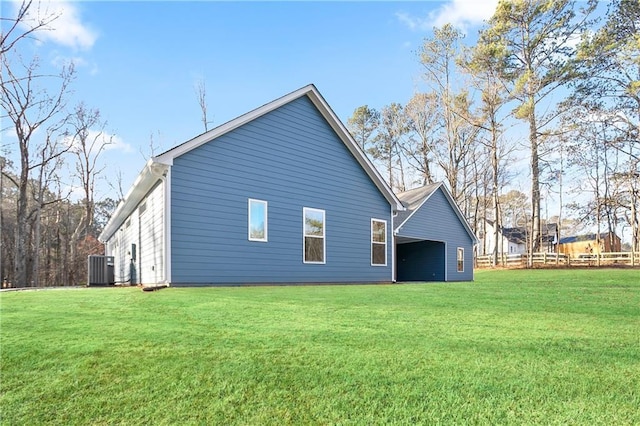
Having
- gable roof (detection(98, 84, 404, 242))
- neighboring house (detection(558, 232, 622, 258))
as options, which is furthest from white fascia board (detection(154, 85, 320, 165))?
neighboring house (detection(558, 232, 622, 258))

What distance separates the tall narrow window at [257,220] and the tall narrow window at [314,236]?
1257mm

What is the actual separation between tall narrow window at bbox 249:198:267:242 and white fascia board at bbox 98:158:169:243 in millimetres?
2223

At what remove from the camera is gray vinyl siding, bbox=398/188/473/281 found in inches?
626

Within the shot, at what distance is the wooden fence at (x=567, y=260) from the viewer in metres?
21.0

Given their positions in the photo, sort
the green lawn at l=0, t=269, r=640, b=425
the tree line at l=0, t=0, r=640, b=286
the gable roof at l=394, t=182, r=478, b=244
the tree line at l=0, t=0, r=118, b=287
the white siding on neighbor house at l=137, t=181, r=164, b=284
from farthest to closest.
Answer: the tree line at l=0, t=0, r=640, b=286, the tree line at l=0, t=0, r=118, b=287, the gable roof at l=394, t=182, r=478, b=244, the white siding on neighbor house at l=137, t=181, r=164, b=284, the green lawn at l=0, t=269, r=640, b=425

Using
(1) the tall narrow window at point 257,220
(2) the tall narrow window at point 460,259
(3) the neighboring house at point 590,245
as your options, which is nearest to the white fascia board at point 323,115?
(1) the tall narrow window at point 257,220

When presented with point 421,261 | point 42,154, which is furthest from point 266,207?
point 42,154

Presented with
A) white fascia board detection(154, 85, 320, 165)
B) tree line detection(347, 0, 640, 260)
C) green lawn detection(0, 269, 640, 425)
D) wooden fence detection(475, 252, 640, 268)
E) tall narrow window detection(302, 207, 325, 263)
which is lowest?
wooden fence detection(475, 252, 640, 268)

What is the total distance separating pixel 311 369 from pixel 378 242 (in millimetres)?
10046

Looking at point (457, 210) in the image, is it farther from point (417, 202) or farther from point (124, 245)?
point (124, 245)

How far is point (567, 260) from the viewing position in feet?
74.2

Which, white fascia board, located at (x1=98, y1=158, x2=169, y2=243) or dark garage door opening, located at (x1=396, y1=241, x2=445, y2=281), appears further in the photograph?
dark garage door opening, located at (x1=396, y1=241, x2=445, y2=281)

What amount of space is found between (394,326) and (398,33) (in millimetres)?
12616

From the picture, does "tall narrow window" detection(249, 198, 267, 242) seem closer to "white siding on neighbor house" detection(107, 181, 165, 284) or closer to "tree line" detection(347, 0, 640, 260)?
"white siding on neighbor house" detection(107, 181, 165, 284)
